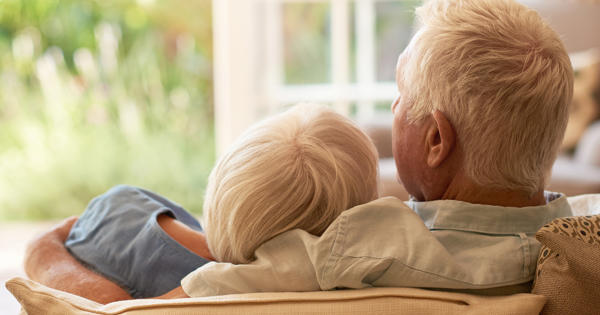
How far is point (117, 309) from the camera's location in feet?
2.63

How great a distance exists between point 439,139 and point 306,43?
314cm

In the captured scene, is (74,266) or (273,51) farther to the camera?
(273,51)

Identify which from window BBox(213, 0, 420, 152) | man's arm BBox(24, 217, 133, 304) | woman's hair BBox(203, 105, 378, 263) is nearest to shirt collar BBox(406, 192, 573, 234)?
woman's hair BBox(203, 105, 378, 263)

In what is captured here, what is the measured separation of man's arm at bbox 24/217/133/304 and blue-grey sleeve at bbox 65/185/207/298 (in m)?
0.02

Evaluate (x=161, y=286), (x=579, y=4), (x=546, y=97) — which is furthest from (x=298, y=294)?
(x=579, y=4)

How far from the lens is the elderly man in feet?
2.77

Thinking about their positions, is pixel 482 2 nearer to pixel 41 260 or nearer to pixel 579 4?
pixel 41 260

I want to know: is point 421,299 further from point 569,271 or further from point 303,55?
point 303,55

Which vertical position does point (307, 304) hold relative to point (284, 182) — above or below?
below

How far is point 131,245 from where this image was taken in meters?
1.03

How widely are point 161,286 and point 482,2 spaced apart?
2.00 ft

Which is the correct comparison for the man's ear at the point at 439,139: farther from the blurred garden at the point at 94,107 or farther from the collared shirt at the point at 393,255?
the blurred garden at the point at 94,107

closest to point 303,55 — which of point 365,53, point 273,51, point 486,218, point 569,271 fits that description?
point 273,51

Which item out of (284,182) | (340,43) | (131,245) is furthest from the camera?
(340,43)
